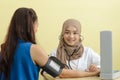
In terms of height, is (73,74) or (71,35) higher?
(71,35)

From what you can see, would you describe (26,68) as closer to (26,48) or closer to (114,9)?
(26,48)

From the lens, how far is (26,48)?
5.68 ft

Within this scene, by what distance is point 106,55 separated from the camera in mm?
1856

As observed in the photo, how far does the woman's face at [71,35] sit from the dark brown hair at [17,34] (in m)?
0.92

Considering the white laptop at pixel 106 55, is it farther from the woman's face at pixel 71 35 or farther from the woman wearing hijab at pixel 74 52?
the woman's face at pixel 71 35

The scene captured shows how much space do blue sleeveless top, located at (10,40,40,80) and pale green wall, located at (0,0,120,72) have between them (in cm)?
148

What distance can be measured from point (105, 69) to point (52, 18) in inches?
62.2

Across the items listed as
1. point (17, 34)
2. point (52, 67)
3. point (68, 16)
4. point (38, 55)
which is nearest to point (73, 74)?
point (52, 67)

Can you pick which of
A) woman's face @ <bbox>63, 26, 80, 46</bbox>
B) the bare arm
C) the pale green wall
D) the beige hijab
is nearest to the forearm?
the bare arm

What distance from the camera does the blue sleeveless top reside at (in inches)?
68.2

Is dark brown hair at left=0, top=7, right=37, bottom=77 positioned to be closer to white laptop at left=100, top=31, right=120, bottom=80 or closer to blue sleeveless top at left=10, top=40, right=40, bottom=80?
blue sleeveless top at left=10, top=40, right=40, bottom=80

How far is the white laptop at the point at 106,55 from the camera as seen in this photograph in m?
1.83

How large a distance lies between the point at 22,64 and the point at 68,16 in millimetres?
1743

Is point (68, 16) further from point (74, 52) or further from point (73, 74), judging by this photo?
point (73, 74)
